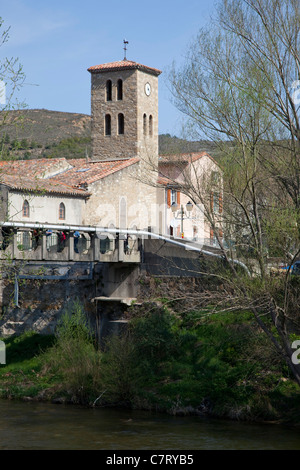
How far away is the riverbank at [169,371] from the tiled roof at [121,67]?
1956cm

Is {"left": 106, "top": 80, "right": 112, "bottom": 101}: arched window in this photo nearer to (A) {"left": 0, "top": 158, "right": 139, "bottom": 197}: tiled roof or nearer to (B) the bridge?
(A) {"left": 0, "top": 158, "right": 139, "bottom": 197}: tiled roof

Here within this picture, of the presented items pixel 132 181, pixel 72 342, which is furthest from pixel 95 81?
pixel 72 342

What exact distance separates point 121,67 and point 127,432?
26.8 metres

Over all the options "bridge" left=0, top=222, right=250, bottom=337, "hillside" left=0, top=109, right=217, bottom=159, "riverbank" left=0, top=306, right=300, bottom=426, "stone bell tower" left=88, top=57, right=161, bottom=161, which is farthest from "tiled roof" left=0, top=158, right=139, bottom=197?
"riverbank" left=0, top=306, right=300, bottom=426

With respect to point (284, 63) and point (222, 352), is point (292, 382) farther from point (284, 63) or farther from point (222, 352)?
point (284, 63)

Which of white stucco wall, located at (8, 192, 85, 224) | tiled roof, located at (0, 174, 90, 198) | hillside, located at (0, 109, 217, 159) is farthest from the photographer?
hillside, located at (0, 109, 217, 159)

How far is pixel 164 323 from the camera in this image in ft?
75.8

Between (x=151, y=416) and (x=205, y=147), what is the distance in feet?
25.5

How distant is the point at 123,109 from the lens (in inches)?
1597

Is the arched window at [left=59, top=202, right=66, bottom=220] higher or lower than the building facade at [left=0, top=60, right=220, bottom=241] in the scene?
lower

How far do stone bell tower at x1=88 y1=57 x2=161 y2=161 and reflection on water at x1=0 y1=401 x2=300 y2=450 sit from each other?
22.4 m

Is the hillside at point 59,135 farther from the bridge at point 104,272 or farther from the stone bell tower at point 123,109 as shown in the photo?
the bridge at point 104,272

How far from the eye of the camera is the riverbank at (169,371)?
64.3ft

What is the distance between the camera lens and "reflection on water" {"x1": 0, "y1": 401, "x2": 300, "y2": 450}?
16500 millimetres
